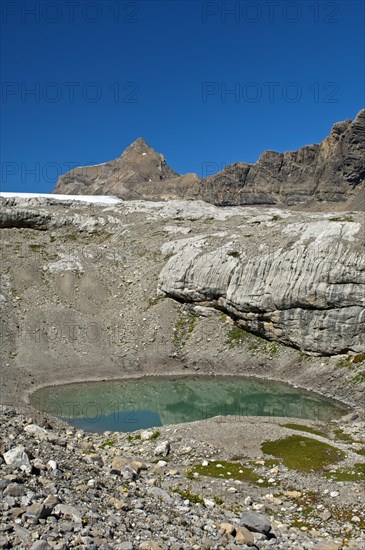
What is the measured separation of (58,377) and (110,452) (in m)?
30.9

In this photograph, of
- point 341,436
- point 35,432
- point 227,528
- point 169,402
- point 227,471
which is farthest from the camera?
point 169,402

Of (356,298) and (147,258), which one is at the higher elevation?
(147,258)

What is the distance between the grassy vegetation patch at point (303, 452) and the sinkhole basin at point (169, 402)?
13471 mm

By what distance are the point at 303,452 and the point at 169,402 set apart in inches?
996

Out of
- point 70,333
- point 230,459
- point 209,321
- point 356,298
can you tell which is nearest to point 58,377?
point 70,333

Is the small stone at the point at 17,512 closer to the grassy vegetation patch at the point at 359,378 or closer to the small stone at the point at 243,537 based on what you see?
the small stone at the point at 243,537

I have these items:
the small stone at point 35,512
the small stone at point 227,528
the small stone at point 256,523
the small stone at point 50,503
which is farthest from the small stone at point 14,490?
the small stone at point 256,523

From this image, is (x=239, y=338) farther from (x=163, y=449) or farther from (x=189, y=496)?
(x=189, y=496)

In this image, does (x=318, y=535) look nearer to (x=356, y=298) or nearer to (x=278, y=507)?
(x=278, y=507)

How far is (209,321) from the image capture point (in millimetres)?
78312

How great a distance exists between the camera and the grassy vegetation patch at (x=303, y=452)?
35.8 meters

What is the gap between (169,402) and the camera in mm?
60906

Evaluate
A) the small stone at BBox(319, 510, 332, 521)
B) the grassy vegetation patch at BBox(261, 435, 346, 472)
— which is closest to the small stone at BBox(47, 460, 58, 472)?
the small stone at BBox(319, 510, 332, 521)

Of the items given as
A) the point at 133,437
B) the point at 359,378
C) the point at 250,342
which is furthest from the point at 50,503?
the point at 250,342
